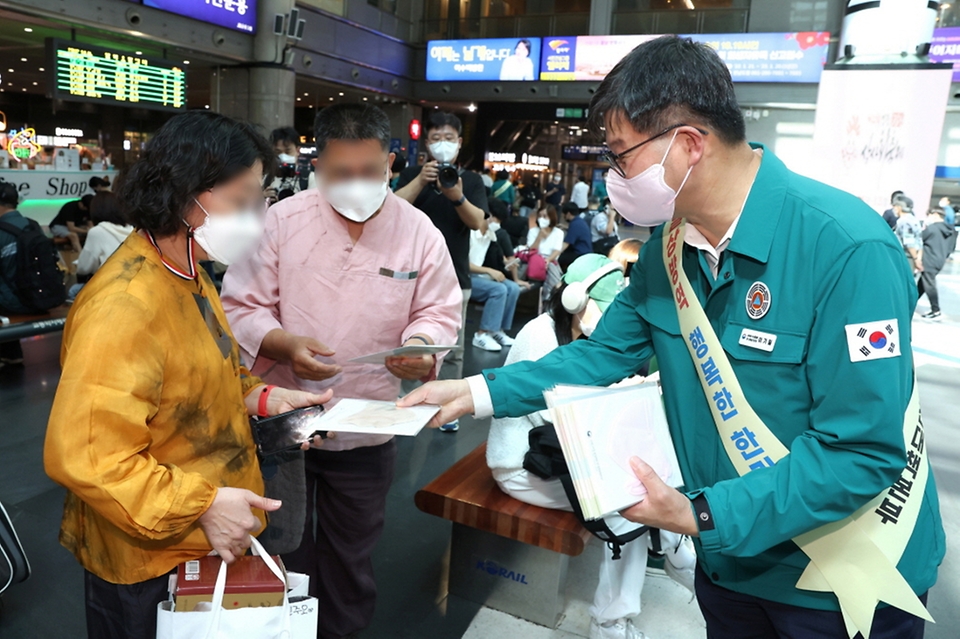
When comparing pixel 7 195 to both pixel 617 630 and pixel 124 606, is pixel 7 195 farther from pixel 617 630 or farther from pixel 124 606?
pixel 617 630

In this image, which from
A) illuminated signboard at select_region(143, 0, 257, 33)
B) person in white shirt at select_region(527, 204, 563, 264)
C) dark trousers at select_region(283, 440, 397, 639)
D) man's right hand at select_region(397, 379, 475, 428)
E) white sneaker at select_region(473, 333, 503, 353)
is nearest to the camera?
man's right hand at select_region(397, 379, 475, 428)

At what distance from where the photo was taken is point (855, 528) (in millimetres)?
1241

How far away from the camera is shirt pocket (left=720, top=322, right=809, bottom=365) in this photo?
1.18 metres

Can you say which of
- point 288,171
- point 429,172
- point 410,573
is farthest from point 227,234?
point 288,171

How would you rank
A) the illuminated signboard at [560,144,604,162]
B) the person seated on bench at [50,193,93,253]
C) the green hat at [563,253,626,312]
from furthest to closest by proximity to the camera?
1. the illuminated signboard at [560,144,604,162]
2. the person seated on bench at [50,193,93,253]
3. the green hat at [563,253,626,312]

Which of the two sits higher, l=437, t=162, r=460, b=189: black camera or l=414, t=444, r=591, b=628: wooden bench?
l=437, t=162, r=460, b=189: black camera

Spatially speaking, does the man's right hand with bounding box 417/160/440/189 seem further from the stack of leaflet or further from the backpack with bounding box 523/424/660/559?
the stack of leaflet

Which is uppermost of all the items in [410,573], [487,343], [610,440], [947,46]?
[947,46]

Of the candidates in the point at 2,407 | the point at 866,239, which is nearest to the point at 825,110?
the point at 866,239

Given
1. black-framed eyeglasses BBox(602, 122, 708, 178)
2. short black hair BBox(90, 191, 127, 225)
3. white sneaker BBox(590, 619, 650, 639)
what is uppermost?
black-framed eyeglasses BBox(602, 122, 708, 178)

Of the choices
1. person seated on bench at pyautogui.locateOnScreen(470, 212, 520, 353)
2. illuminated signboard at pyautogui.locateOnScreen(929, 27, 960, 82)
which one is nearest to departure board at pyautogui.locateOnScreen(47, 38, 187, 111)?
person seated on bench at pyautogui.locateOnScreen(470, 212, 520, 353)

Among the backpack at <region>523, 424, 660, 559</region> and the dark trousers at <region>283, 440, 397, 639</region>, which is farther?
the backpack at <region>523, 424, 660, 559</region>

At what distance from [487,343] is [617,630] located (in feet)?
14.6

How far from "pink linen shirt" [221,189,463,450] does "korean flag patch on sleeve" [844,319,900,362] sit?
129 cm
